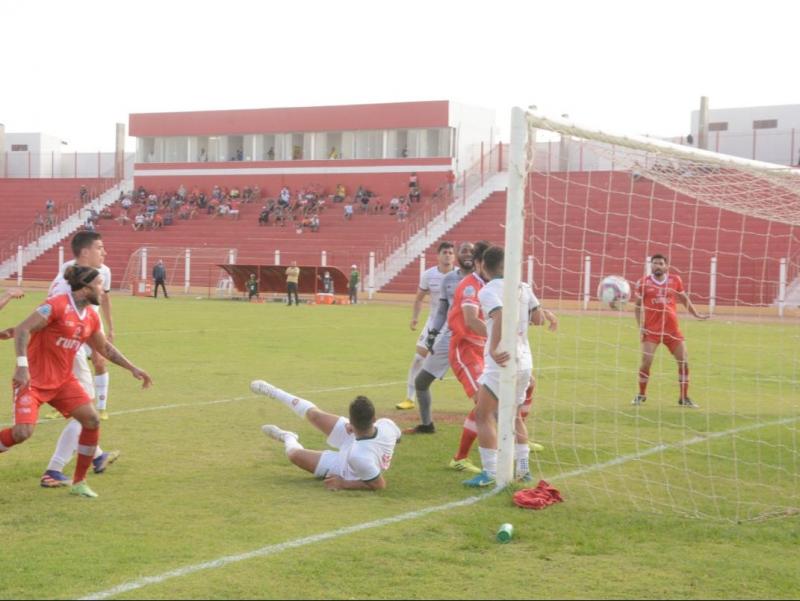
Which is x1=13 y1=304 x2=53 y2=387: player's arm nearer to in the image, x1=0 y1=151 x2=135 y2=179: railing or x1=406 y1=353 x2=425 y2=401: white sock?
x1=406 y1=353 x2=425 y2=401: white sock

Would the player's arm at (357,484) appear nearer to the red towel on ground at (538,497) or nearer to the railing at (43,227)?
the red towel on ground at (538,497)

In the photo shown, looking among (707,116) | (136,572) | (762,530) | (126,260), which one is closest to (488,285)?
(762,530)

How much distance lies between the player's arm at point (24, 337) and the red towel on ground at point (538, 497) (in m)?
3.53

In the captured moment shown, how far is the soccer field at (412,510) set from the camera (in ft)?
18.3

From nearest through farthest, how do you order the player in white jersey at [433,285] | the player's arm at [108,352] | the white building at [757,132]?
the player's arm at [108,352], the player in white jersey at [433,285], the white building at [757,132]

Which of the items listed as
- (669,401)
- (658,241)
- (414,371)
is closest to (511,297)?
(414,371)

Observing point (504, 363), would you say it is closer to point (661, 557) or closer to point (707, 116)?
point (661, 557)

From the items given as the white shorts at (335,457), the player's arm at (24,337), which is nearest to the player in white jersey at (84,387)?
the player's arm at (24,337)

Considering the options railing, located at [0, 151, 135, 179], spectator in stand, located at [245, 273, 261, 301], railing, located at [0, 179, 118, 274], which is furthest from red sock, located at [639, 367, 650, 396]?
railing, located at [0, 151, 135, 179]

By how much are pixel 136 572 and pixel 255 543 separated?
84 centimetres

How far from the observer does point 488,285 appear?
26.6 ft

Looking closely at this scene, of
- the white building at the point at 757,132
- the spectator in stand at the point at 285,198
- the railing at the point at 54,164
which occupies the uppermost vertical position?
the white building at the point at 757,132

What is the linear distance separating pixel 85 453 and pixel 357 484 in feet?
6.60

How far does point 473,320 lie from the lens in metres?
8.49
